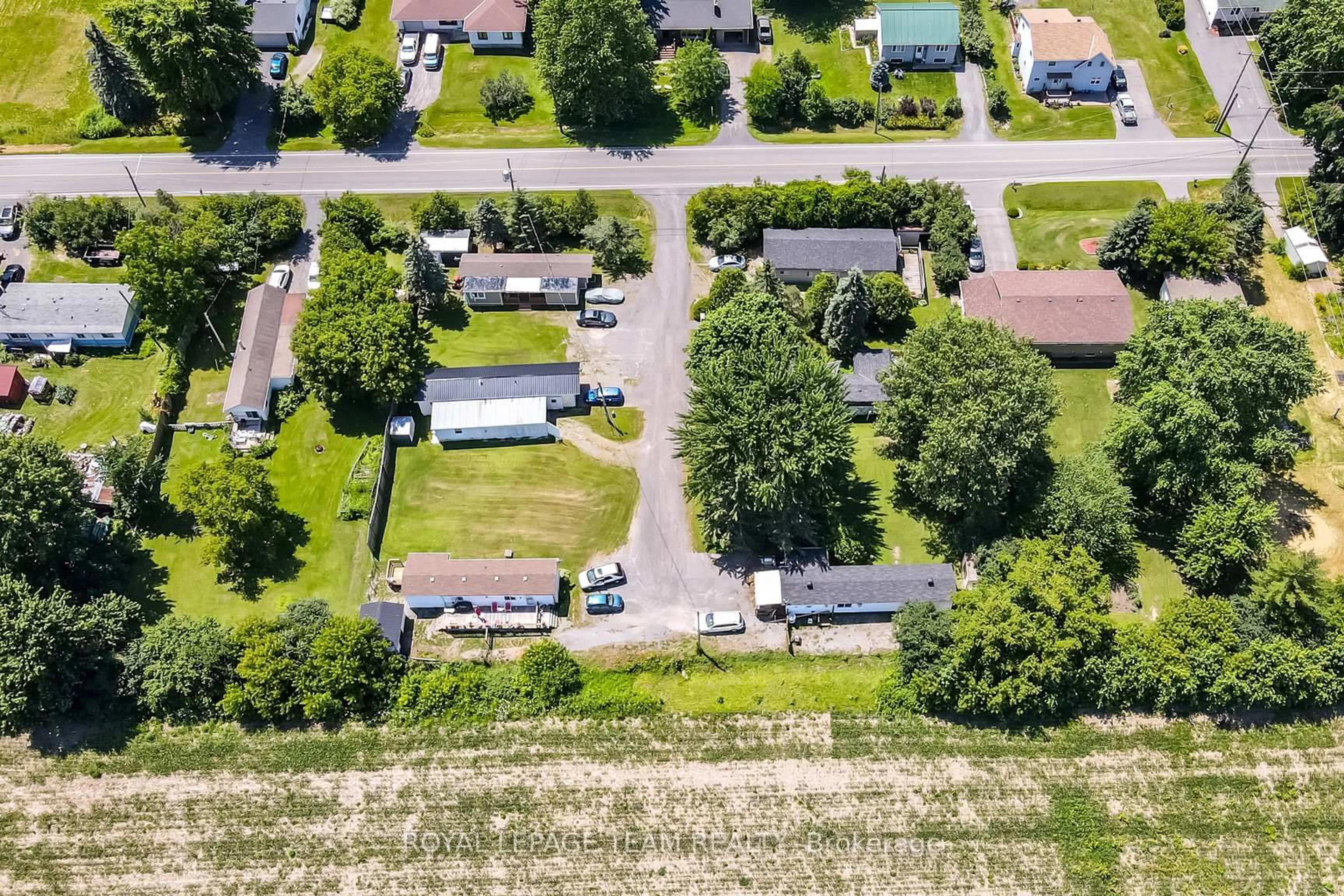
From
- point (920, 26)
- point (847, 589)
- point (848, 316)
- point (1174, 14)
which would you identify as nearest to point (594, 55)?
point (920, 26)

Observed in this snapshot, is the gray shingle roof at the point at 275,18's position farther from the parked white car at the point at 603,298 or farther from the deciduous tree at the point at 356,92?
the parked white car at the point at 603,298

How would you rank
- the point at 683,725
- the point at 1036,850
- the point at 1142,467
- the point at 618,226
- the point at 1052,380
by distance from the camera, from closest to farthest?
the point at 1036,850, the point at 683,725, the point at 1142,467, the point at 1052,380, the point at 618,226

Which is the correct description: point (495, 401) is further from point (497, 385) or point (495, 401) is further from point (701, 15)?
point (701, 15)

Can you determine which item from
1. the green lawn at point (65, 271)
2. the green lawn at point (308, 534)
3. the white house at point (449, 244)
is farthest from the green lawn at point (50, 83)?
the green lawn at point (308, 534)

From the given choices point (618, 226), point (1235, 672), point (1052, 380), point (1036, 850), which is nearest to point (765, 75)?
point (618, 226)

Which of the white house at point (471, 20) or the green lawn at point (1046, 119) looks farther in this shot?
the white house at point (471, 20)

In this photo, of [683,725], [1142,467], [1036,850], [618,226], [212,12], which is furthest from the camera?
[212,12]

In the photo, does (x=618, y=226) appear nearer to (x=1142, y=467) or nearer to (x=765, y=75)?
(x=765, y=75)

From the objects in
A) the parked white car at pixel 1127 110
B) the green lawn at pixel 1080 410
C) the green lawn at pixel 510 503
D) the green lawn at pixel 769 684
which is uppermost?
the parked white car at pixel 1127 110
